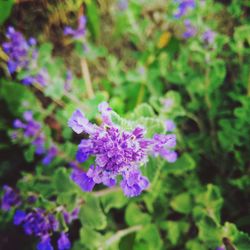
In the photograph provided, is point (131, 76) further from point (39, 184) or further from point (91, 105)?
point (39, 184)

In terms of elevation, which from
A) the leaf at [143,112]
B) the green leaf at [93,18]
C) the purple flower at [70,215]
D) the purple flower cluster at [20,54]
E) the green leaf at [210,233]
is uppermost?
the green leaf at [93,18]

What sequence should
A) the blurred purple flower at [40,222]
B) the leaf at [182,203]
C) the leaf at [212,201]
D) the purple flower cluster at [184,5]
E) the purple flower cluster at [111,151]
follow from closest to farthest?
the purple flower cluster at [111,151] < the blurred purple flower at [40,222] < the leaf at [212,201] < the purple flower cluster at [184,5] < the leaf at [182,203]

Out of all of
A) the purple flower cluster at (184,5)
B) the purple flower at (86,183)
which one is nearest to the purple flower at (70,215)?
the purple flower at (86,183)

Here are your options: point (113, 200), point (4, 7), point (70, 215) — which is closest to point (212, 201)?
point (113, 200)

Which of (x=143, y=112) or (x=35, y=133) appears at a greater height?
(x=35, y=133)

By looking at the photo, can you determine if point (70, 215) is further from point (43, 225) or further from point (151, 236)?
point (151, 236)

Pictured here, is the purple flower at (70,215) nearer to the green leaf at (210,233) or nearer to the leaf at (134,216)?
the leaf at (134,216)
